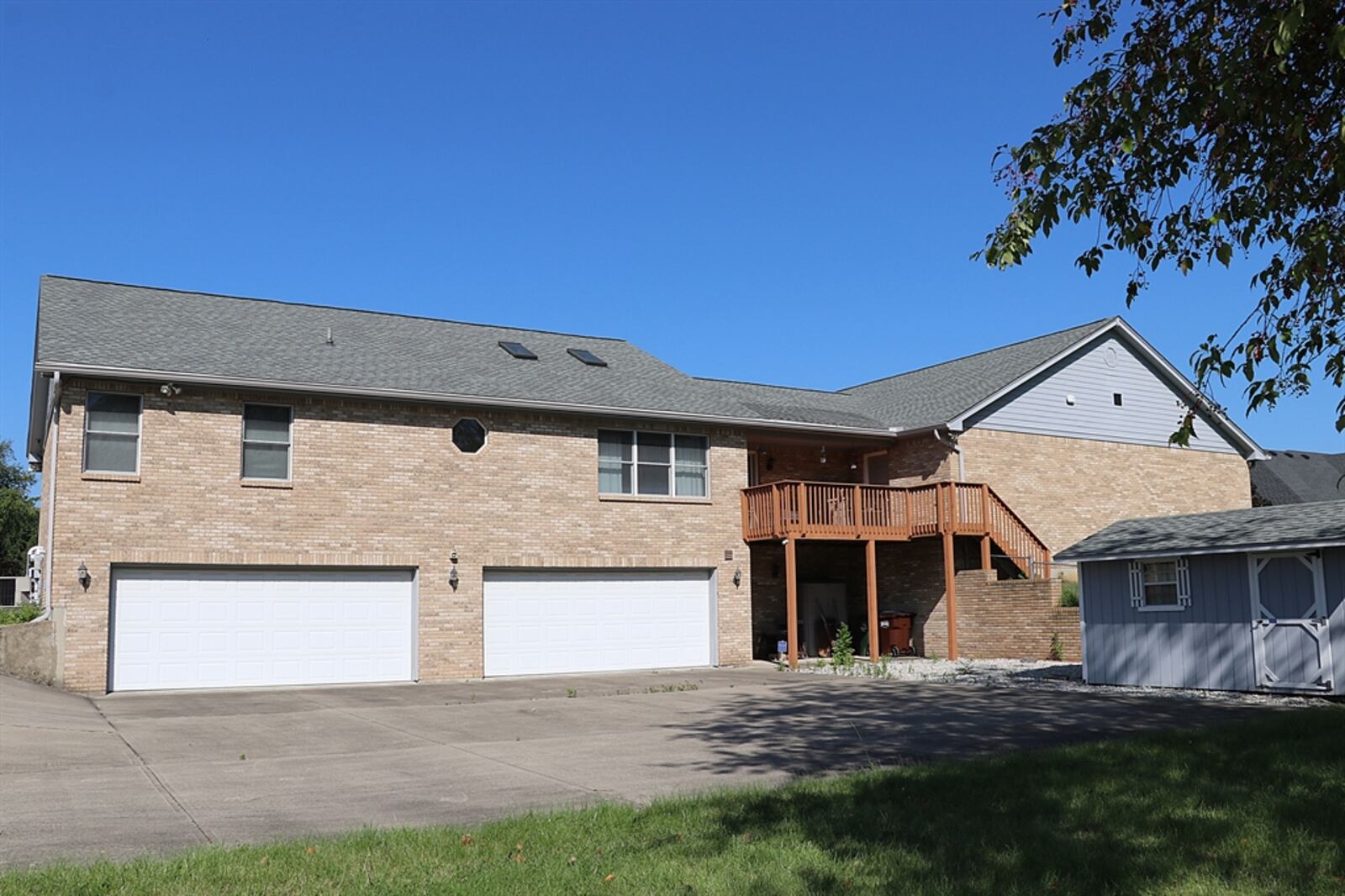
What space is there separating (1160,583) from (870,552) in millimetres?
7856

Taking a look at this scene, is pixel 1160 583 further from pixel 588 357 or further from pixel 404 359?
pixel 404 359

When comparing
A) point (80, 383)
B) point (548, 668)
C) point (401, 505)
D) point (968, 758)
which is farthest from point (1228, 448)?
point (80, 383)

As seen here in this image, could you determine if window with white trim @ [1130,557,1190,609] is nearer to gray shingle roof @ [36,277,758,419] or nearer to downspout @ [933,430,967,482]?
downspout @ [933,430,967,482]

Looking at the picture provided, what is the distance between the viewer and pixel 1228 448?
31156mm

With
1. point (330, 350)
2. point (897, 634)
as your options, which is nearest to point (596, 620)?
point (330, 350)

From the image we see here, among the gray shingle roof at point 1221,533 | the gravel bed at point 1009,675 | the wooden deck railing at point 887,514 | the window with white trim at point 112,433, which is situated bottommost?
the gravel bed at point 1009,675

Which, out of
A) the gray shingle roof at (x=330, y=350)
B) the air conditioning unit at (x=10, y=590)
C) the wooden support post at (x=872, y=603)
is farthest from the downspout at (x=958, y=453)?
the air conditioning unit at (x=10, y=590)

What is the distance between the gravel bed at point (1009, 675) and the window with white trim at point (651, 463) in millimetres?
4366

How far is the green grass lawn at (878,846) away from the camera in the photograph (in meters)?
6.14

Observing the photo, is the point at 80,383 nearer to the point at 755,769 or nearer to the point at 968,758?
the point at 755,769

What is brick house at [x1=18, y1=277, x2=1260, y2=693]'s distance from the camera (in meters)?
18.4

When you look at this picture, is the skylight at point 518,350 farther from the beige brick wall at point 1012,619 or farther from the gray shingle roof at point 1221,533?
the gray shingle roof at point 1221,533

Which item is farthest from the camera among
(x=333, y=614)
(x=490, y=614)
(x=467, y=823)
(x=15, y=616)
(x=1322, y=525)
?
(x=15, y=616)

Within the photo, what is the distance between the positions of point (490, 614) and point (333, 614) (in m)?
2.81
